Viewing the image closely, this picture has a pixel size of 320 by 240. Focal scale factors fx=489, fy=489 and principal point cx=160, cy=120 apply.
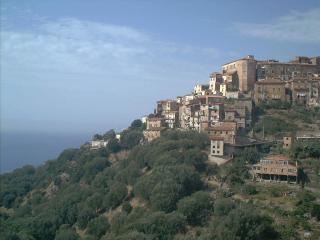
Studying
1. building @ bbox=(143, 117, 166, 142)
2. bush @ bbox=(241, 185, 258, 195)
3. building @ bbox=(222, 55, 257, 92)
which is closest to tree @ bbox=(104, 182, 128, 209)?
building @ bbox=(143, 117, 166, 142)

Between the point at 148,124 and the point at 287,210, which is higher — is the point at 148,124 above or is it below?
above

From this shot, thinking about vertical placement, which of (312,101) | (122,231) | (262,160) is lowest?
(122,231)

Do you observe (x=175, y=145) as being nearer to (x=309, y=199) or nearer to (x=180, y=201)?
(x=180, y=201)

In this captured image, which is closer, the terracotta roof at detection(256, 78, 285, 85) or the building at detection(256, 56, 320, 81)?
the terracotta roof at detection(256, 78, 285, 85)

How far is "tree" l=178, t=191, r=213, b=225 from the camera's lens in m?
32.7

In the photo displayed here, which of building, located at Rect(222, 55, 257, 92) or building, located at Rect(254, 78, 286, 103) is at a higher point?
building, located at Rect(222, 55, 257, 92)

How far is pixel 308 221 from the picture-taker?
29516mm

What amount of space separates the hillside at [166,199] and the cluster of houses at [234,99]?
177 cm

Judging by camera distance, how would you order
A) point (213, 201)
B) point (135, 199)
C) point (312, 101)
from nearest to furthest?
point (213, 201) → point (135, 199) → point (312, 101)

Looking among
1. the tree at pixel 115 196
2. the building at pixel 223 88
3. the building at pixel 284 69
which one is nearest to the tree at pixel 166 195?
the tree at pixel 115 196

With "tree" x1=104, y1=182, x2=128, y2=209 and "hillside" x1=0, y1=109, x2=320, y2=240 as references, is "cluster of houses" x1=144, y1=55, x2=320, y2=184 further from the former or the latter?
"tree" x1=104, y1=182, x2=128, y2=209

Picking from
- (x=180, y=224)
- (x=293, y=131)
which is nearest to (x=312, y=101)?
(x=293, y=131)

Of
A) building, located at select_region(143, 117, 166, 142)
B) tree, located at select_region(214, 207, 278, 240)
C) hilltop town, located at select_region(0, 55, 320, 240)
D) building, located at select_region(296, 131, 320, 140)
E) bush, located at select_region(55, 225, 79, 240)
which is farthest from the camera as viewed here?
building, located at select_region(143, 117, 166, 142)

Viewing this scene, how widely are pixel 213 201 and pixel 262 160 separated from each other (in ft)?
18.0
